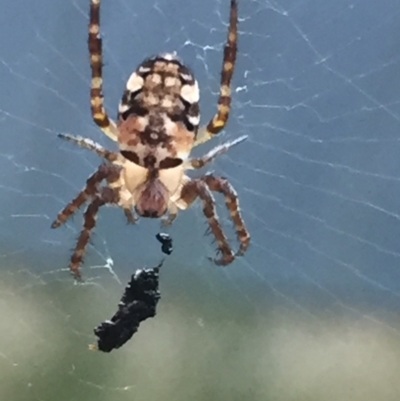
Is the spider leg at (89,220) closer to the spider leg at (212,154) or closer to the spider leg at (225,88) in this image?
the spider leg at (212,154)

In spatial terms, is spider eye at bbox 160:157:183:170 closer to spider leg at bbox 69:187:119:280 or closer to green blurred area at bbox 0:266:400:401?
spider leg at bbox 69:187:119:280

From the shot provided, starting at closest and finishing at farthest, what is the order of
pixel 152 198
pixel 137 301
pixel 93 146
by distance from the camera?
pixel 93 146 < pixel 152 198 < pixel 137 301

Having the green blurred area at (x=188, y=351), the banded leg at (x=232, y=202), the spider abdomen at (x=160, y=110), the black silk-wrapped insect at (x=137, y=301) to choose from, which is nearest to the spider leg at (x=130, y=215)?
the black silk-wrapped insect at (x=137, y=301)

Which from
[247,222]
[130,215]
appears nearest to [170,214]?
[130,215]

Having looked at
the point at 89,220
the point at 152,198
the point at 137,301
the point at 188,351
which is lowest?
the point at 188,351

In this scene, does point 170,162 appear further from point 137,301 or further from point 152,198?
point 137,301

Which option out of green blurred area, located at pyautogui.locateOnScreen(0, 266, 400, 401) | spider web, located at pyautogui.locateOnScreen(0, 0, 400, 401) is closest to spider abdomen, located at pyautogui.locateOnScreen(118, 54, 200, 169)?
spider web, located at pyautogui.locateOnScreen(0, 0, 400, 401)

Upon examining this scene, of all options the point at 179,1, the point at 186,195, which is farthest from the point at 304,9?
the point at 186,195
